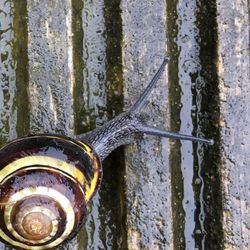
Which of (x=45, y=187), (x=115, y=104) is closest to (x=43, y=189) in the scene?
(x=45, y=187)

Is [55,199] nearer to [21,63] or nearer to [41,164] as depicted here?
[41,164]

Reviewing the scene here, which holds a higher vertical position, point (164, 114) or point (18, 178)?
point (164, 114)

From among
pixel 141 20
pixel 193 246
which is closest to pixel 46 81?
pixel 141 20

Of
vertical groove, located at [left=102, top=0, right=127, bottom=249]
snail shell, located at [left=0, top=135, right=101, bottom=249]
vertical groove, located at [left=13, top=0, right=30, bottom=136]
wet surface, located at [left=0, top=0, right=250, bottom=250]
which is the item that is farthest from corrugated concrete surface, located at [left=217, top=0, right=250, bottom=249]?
vertical groove, located at [left=13, top=0, right=30, bottom=136]

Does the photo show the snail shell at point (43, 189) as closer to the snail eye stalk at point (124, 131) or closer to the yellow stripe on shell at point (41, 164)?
the yellow stripe on shell at point (41, 164)

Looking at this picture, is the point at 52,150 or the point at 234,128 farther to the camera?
the point at 234,128

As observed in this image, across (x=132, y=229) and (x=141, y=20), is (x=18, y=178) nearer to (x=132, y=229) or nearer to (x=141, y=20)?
(x=132, y=229)

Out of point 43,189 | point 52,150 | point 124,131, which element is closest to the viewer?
point 43,189
